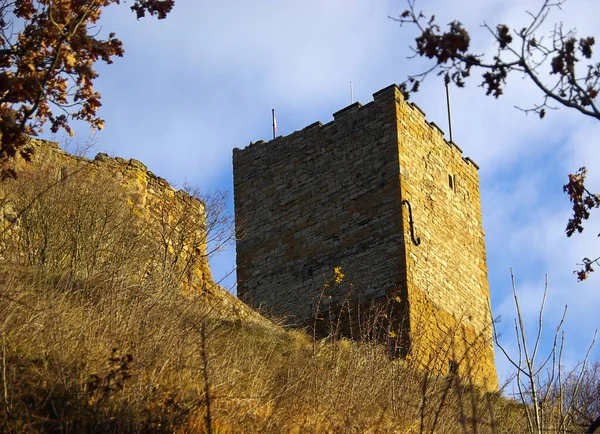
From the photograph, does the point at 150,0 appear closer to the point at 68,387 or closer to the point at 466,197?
the point at 68,387

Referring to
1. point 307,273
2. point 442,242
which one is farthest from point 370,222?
point 442,242

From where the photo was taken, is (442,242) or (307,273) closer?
(307,273)

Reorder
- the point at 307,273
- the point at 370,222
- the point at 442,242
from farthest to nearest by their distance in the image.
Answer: the point at 442,242 < the point at 307,273 < the point at 370,222

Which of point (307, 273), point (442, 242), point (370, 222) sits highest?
point (370, 222)

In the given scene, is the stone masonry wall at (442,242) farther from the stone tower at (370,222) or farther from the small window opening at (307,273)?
the small window opening at (307,273)

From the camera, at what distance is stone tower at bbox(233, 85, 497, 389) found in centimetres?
1808

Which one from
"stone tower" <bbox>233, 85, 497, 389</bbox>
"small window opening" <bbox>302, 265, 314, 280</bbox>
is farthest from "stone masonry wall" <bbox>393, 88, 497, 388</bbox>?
"small window opening" <bbox>302, 265, 314, 280</bbox>

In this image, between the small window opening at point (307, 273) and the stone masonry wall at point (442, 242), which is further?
the small window opening at point (307, 273)

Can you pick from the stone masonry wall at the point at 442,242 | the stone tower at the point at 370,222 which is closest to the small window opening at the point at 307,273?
the stone tower at the point at 370,222

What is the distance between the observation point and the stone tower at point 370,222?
1808 centimetres

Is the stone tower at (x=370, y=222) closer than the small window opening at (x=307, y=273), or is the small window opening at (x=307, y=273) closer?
the stone tower at (x=370, y=222)

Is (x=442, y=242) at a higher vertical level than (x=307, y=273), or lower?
higher

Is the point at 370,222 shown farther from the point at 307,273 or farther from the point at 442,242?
the point at 442,242

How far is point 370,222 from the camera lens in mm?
18469
